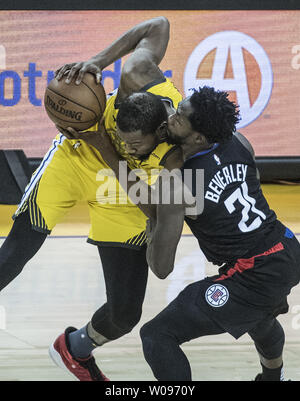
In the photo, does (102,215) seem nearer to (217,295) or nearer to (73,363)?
(73,363)

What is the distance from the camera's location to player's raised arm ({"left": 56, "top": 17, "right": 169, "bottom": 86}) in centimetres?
338

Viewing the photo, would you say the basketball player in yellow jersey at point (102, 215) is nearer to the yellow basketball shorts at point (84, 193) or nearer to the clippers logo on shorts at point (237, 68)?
the yellow basketball shorts at point (84, 193)

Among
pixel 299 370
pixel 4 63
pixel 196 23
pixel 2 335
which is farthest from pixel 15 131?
pixel 299 370

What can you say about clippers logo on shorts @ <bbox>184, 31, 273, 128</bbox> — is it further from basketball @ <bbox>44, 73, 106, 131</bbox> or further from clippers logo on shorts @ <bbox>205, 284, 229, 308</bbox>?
clippers logo on shorts @ <bbox>205, 284, 229, 308</bbox>

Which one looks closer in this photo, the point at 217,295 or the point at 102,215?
the point at 217,295

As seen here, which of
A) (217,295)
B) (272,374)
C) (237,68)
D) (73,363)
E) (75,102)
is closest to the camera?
(217,295)

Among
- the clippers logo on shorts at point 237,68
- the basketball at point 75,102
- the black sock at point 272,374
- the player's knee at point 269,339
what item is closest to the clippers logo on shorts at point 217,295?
the player's knee at point 269,339

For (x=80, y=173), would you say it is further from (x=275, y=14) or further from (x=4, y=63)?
(x=275, y=14)

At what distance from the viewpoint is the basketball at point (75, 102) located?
3.33 metres

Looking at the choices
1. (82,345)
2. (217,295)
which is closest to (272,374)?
(217,295)

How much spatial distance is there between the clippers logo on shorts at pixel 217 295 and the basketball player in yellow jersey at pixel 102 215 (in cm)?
75

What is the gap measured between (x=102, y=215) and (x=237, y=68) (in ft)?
15.2

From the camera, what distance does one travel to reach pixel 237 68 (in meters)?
8.03

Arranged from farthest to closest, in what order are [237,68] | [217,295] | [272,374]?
[237,68] < [272,374] < [217,295]
